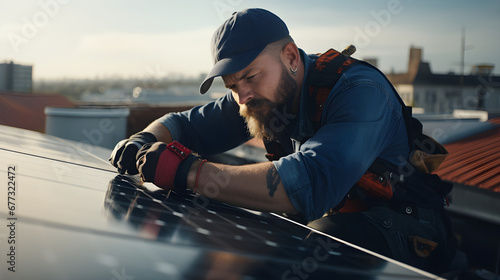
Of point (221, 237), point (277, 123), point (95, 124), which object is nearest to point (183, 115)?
point (277, 123)

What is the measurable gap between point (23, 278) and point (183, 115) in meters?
1.96

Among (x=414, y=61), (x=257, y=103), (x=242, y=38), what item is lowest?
(x=257, y=103)

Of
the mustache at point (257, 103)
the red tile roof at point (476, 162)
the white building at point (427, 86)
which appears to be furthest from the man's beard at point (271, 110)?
the white building at point (427, 86)

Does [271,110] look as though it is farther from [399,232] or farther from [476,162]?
[476,162]

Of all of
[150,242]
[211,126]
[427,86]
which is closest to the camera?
[150,242]

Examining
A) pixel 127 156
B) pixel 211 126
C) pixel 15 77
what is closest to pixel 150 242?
pixel 127 156

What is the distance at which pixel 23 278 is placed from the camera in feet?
2.22

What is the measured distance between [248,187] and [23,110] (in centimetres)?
683

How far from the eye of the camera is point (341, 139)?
1.52 metres

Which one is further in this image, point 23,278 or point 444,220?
point 444,220

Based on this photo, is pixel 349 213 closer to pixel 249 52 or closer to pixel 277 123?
pixel 277 123

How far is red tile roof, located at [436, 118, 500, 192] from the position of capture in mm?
4051

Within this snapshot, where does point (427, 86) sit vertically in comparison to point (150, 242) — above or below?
above

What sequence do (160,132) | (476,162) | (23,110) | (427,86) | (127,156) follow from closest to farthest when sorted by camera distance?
(127,156)
(160,132)
(476,162)
(23,110)
(427,86)
